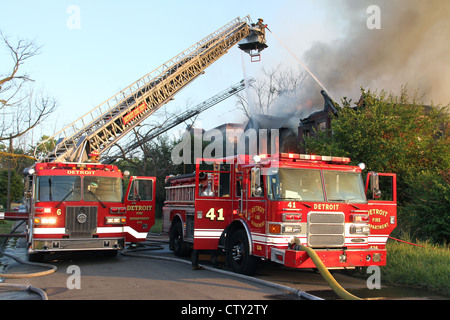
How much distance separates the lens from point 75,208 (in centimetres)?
994

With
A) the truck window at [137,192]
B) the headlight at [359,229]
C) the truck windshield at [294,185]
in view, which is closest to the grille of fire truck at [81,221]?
the truck window at [137,192]

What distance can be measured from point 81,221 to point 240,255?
4056 millimetres

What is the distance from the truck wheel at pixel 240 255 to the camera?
8219mm

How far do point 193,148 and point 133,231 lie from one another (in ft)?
60.6

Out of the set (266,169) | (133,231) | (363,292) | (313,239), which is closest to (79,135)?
(133,231)

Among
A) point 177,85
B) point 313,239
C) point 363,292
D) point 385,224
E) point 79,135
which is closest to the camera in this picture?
point 363,292

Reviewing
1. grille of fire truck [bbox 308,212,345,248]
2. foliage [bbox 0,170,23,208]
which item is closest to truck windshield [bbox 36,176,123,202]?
grille of fire truck [bbox 308,212,345,248]

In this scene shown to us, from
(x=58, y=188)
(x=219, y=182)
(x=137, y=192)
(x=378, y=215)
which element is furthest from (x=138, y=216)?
(x=378, y=215)

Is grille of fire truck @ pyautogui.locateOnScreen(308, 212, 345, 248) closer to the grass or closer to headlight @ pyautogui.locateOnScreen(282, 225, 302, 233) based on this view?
headlight @ pyautogui.locateOnScreen(282, 225, 302, 233)

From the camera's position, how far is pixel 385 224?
8430 millimetres

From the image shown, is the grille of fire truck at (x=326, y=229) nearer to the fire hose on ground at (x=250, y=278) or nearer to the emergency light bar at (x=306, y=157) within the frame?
the fire hose on ground at (x=250, y=278)

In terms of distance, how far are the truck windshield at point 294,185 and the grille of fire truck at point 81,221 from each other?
4.75 metres
